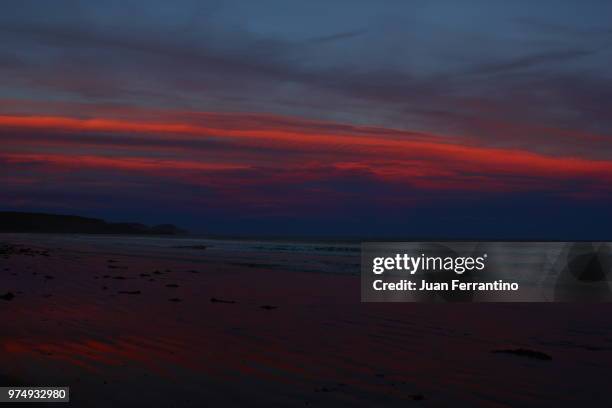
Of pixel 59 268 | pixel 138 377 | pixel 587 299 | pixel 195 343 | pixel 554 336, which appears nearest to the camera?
pixel 138 377

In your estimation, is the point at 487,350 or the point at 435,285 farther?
the point at 435,285

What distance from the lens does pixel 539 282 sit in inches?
918

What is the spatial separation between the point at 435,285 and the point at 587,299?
597 centimetres

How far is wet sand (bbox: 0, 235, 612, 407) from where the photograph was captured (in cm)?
701

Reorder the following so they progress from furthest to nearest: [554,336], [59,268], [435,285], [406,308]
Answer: [59,268] → [435,285] → [406,308] → [554,336]

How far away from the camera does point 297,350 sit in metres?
9.42

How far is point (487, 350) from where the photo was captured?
973cm

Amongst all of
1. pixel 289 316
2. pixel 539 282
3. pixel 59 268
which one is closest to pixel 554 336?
pixel 289 316

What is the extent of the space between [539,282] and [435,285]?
14.5 ft

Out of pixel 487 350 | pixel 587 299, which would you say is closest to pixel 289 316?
pixel 487 350

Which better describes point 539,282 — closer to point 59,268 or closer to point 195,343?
point 195,343

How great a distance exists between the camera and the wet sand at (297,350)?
701cm

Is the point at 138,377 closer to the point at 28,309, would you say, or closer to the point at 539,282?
the point at 28,309

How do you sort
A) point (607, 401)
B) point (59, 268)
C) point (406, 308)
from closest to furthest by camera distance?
point (607, 401) < point (406, 308) < point (59, 268)
